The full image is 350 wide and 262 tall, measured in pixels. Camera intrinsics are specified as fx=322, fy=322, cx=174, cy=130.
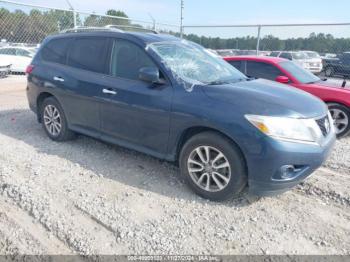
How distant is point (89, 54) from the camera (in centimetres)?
464

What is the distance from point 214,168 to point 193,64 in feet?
4.63

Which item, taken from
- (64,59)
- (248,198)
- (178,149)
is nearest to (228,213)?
(248,198)

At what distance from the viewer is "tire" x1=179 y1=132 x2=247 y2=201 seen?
10.8ft

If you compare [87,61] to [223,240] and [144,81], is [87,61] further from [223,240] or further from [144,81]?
[223,240]

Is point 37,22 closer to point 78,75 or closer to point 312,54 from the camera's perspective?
point 78,75

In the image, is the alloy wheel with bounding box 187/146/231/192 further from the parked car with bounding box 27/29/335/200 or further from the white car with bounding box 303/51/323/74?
the white car with bounding box 303/51/323/74

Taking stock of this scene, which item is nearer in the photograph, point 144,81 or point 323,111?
point 323,111

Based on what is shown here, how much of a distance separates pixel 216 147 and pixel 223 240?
94 centimetres

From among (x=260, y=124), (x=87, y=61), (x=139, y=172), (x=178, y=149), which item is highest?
(x=87, y=61)

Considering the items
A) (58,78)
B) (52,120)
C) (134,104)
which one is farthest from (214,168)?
(52,120)

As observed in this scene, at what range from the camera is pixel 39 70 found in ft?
17.3

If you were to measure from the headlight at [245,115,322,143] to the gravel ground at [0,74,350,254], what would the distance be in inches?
32.3

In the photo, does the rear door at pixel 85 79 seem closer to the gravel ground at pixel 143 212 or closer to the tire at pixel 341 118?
the gravel ground at pixel 143 212

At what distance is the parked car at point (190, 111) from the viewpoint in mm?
3182
